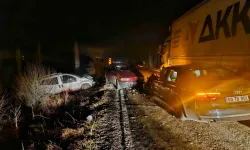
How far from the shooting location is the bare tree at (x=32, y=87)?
37.4 ft

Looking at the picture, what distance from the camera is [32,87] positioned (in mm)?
11406

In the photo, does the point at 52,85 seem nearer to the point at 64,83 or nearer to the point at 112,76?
the point at 64,83

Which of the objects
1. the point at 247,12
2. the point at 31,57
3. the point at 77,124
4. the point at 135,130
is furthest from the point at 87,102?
the point at 31,57

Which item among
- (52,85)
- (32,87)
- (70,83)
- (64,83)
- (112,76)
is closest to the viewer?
(32,87)

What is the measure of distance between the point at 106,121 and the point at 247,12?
4.91 meters

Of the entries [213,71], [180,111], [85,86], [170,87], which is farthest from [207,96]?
[85,86]

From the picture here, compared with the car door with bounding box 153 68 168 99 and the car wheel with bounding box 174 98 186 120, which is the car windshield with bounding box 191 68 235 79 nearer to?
the car wheel with bounding box 174 98 186 120

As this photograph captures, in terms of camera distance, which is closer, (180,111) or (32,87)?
(180,111)

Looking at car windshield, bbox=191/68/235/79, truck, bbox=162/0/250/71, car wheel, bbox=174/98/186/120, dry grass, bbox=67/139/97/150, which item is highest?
truck, bbox=162/0/250/71

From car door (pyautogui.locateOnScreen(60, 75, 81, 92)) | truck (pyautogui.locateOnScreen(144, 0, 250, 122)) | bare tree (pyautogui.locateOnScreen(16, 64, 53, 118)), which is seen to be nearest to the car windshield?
truck (pyautogui.locateOnScreen(144, 0, 250, 122))

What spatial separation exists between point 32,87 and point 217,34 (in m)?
8.34

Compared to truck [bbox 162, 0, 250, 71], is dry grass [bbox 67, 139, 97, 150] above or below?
below

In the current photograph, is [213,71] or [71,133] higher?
[213,71]

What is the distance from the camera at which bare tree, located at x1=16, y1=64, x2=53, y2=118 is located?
11.4 metres
